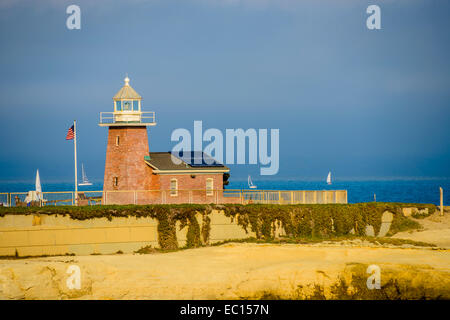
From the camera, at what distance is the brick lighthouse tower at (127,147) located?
4544cm

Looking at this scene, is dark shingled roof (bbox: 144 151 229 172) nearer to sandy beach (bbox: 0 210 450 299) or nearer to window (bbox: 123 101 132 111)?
window (bbox: 123 101 132 111)

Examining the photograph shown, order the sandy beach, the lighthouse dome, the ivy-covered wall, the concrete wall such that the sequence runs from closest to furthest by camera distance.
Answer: the sandy beach
the concrete wall
the ivy-covered wall
the lighthouse dome

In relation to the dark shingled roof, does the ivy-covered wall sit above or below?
below

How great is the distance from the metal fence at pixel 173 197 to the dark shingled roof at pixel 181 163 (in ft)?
5.49

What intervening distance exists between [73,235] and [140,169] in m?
7.67

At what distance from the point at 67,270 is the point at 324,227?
56.7 ft

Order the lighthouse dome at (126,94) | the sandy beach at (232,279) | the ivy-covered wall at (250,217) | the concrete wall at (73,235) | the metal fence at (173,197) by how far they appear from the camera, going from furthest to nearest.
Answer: the lighthouse dome at (126,94)
the metal fence at (173,197)
the ivy-covered wall at (250,217)
the concrete wall at (73,235)
the sandy beach at (232,279)

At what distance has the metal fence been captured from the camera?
140ft

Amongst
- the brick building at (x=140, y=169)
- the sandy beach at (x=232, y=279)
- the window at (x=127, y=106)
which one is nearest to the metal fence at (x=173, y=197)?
the brick building at (x=140, y=169)

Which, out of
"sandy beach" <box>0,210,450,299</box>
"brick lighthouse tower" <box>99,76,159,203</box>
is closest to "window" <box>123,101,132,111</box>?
"brick lighthouse tower" <box>99,76,159,203</box>

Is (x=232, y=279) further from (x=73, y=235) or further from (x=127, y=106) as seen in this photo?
(x=127, y=106)

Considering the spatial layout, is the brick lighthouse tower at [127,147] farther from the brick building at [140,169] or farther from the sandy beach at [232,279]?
the sandy beach at [232,279]
